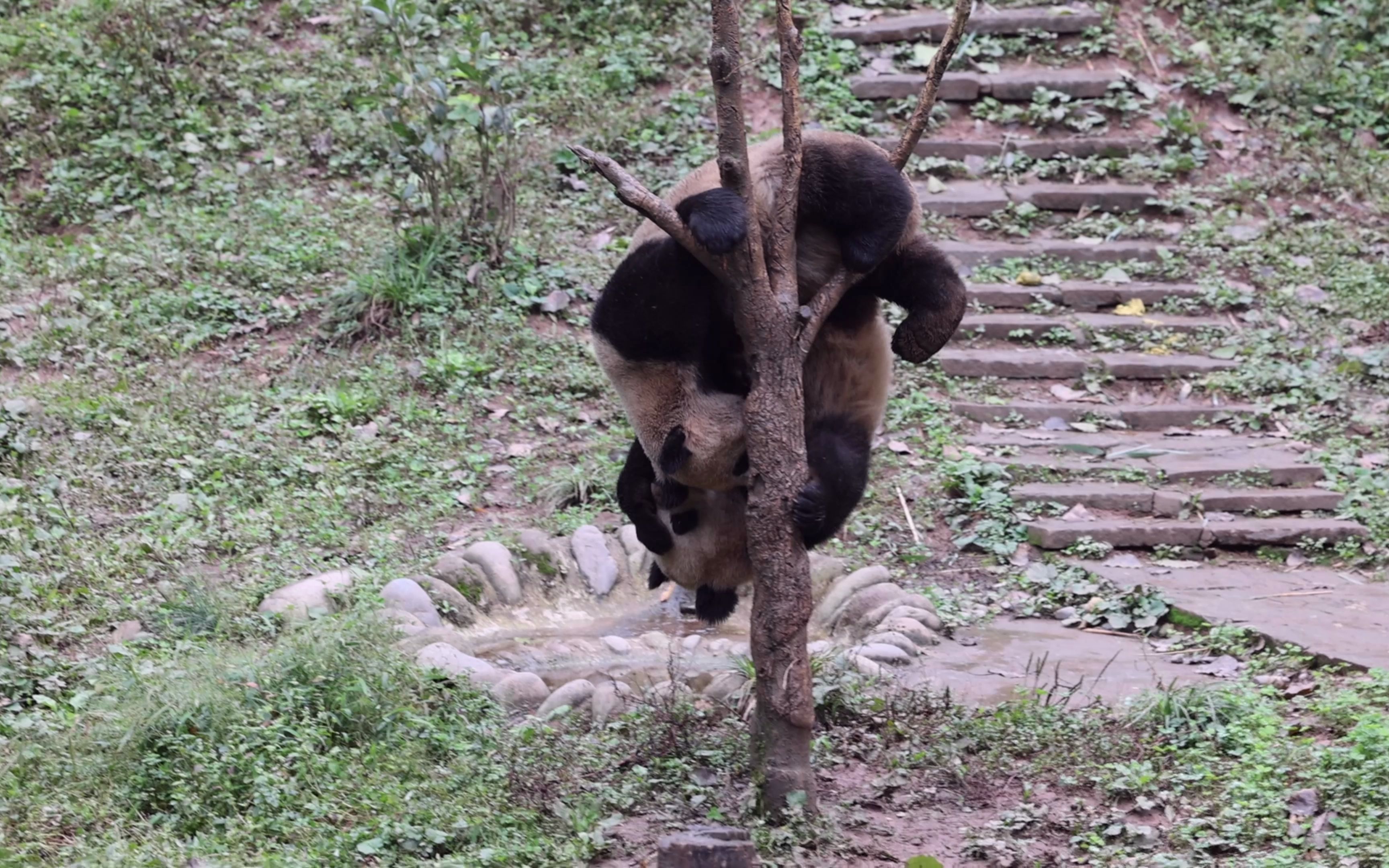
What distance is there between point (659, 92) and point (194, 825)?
24.5 feet

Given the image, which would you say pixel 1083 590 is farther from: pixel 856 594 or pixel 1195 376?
pixel 1195 376

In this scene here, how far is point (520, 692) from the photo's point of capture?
463 cm

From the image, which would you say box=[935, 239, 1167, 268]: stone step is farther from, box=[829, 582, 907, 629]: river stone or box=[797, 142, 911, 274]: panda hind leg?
box=[797, 142, 911, 274]: panda hind leg

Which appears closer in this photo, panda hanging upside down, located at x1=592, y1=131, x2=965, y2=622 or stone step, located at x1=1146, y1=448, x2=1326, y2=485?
panda hanging upside down, located at x1=592, y1=131, x2=965, y2=622

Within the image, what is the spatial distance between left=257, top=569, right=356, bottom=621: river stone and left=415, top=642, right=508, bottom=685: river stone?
20.9 inches

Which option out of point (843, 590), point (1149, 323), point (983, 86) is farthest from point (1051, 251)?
point (843, 590)

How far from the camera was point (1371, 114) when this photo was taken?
386 inches

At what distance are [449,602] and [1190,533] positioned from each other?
3669 mm

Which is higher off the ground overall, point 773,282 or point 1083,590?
point 773,282

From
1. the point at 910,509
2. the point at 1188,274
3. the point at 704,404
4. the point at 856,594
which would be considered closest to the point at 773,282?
the point at 704,404

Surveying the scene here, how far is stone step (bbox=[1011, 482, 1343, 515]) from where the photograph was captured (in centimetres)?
662

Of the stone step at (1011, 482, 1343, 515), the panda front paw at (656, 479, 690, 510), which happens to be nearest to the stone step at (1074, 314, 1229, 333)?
the stone step at (1011, 482, 1343, 515)

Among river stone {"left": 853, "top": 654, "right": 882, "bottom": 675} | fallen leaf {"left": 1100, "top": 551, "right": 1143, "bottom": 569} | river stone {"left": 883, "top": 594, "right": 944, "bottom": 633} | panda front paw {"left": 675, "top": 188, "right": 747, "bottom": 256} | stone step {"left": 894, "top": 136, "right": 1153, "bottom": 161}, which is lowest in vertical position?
fallen leaf {"left": 1100, "top": 551, "right": 1143, "bottom": 569}

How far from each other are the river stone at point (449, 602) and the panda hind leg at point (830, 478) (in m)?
2.04
